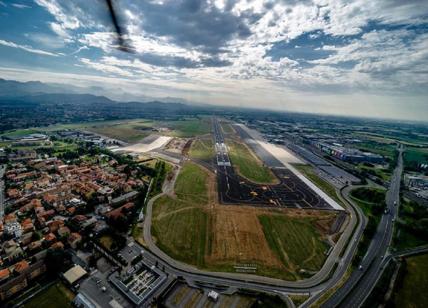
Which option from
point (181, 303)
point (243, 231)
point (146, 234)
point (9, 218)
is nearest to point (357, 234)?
point (243, 231)

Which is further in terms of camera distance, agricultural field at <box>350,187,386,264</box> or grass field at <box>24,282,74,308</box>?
agricultural field at <box>350,187,386,264</box>

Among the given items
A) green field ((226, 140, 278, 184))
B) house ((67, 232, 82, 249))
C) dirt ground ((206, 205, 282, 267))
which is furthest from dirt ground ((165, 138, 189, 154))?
house ((67, 232, 82, 249))

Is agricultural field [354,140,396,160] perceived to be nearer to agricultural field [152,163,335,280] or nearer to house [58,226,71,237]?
agricultural field [152,163,335,280]

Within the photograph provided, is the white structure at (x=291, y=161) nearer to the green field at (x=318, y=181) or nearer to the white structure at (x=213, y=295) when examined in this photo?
the green field at (x=318, y=181)

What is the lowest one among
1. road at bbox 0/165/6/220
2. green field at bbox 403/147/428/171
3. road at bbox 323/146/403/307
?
road at bbox 0/165/6/220

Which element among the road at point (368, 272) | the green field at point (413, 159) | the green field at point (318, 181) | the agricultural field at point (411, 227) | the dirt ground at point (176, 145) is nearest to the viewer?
the road at point (368, 272)

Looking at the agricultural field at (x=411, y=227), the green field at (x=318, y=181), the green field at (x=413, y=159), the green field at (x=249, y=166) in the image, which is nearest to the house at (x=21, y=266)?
the green field at (x=249, y=166)

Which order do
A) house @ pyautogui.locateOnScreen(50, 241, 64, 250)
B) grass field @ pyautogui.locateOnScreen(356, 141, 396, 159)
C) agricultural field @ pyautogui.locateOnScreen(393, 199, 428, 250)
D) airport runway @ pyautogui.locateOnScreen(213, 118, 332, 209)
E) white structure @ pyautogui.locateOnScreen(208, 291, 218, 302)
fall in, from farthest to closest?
grass field @ pyautogui.locateOnScreen(356, 141, 396, 159) < airport runway @ pyautogui.locateOnScreen(213, 118, 332, 209) < agricultural field @ pyautogui.locateOnScreen(393, 199, 428, 250) < house @ pyautogui.locateOnScreen(50, 241, 64, 250) < white structure @ pyautogui.locateOnScreen(208, 291, 218, 302)
